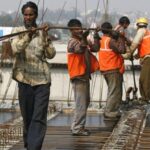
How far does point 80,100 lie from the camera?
6.95m

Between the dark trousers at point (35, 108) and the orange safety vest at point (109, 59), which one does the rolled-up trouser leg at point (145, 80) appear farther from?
the dark trousers at point (35, 108)

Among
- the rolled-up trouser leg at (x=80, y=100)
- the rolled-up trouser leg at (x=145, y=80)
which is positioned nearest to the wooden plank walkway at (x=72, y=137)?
the rolled-up trouser leg at (x=80, y=100)

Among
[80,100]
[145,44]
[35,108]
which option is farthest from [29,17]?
[145,44]

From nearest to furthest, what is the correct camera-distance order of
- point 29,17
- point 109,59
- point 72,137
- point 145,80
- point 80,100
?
point 29,17
point 72,137
point 80,100
point 109,59
point 145,80

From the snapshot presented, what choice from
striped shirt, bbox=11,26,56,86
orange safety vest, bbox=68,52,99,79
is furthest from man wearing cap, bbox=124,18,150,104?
striped shirt, bbox=11,26,56,86

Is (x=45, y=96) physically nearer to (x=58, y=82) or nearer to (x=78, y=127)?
(x=78, y=127)

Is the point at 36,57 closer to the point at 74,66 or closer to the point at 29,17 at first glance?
the point at 29,17

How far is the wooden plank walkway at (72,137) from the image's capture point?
613 centimetres

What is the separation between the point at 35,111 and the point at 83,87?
168cm

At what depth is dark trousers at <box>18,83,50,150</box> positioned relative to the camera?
529 centimetres

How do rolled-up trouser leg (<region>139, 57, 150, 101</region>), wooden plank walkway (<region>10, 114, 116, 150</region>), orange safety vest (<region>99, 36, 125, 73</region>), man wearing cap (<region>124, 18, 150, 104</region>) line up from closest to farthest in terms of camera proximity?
1. wooden plank walkway (<region>10, 114, 116, 150</region>)
2. orange safety vest (<region>99, 36, 125, 73</region>)
3. man wearing cap (<region>124, 18, 150, 104</region>)
4. rolled-up trouser leg (<region>139, 57, 150, 101</region>)

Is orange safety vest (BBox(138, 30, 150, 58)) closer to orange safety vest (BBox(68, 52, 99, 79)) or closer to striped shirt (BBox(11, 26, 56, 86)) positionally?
orange safety vest (BBox(68, 52, 99, 79))

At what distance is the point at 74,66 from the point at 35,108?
1688mm

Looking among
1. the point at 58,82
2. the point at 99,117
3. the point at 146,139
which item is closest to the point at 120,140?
the point at 146,139
